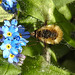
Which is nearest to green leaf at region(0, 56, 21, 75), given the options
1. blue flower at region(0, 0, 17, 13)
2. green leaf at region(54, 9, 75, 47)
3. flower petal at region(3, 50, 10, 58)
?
flower petal at region(3, 50, 10, 58)

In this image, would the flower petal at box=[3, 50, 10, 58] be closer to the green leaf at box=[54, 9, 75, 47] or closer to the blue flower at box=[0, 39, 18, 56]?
the blue flower at box=[0, 39, 18, 56]

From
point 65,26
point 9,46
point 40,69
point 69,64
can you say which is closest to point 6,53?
point 9,46

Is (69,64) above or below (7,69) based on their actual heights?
below

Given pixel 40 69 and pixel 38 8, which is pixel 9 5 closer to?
pixel 38 8

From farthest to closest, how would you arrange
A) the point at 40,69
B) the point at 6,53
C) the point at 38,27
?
the point at 38,27 < the point at 40,69 < the point at 6,53

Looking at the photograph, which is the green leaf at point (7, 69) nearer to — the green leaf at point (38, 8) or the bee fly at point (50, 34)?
the bee fly at point (50, 34)

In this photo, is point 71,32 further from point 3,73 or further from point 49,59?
point 3,73
